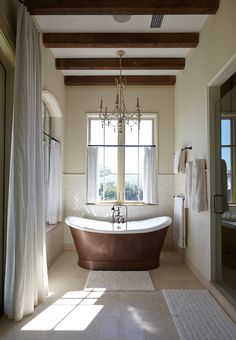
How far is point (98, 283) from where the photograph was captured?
3744 millimetres

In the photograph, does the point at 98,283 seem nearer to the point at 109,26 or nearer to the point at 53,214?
the point at 53,214

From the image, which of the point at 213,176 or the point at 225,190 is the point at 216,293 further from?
the point at 213,176

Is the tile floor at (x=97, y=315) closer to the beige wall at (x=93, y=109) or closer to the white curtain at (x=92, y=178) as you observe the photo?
the white curtain at (x=92, y=178)

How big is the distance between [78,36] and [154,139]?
2554 mm

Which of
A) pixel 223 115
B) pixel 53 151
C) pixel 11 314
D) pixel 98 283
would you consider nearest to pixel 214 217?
pixel 223 115

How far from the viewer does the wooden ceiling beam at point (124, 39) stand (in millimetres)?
3967

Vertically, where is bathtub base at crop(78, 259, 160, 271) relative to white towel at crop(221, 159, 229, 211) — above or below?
below

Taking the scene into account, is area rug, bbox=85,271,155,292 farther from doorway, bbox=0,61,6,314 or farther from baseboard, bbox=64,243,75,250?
baseboard, bbox=64,243,75,250

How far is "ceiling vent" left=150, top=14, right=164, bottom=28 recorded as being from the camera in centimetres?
354

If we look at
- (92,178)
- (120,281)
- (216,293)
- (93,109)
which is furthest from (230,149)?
(93,109)

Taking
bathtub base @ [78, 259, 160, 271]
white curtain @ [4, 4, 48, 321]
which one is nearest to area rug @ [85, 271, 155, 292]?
bathtub base @ [78, 259, 160, 271]

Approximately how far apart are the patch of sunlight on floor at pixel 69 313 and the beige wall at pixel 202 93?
59.4 inches

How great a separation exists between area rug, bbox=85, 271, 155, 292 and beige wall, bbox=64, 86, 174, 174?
2.39 meters

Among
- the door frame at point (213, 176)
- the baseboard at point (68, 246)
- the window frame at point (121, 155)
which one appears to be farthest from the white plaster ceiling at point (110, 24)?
the baseboard at point (68, 246)
